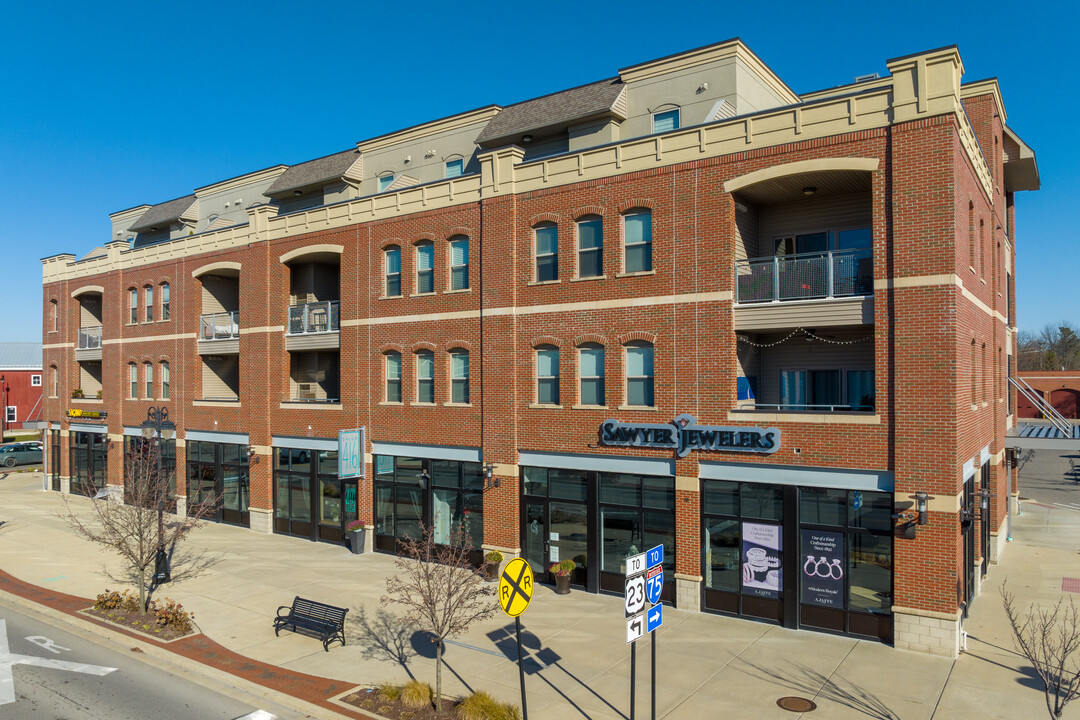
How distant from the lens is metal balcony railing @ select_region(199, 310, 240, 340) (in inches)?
1256

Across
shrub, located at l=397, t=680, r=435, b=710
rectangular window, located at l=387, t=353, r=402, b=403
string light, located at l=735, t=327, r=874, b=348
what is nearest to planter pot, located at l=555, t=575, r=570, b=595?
shrub, located at l=397, t=680, r=435, b=710

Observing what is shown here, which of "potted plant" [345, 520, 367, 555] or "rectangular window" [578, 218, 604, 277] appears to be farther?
"potted plant" [345, 520, 367, 555]

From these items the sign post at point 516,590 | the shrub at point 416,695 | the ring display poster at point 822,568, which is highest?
the sign post at point 516,590

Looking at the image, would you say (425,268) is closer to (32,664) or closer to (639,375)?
(639,375)

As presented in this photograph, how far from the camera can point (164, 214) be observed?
133ft

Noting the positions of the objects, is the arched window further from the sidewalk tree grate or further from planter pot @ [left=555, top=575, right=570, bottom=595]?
the sidewalk tree grate

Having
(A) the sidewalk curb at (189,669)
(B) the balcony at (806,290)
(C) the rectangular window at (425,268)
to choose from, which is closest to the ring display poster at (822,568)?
(B) the balcony at (806,290)

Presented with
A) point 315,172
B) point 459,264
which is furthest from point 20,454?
point 459,264

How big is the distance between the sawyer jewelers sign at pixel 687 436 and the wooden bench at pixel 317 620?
7.93 metres

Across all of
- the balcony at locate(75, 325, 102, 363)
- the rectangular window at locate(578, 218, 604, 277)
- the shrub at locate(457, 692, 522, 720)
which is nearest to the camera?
the shrub at locate(457, 692, 522, 720)

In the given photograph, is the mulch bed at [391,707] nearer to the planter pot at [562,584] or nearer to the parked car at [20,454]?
the planter pot at [562,584]

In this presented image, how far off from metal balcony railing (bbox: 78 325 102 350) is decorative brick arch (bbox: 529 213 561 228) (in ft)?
95.6

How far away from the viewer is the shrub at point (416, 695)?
41.2 ft

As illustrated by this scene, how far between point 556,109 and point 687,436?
1271 cm
